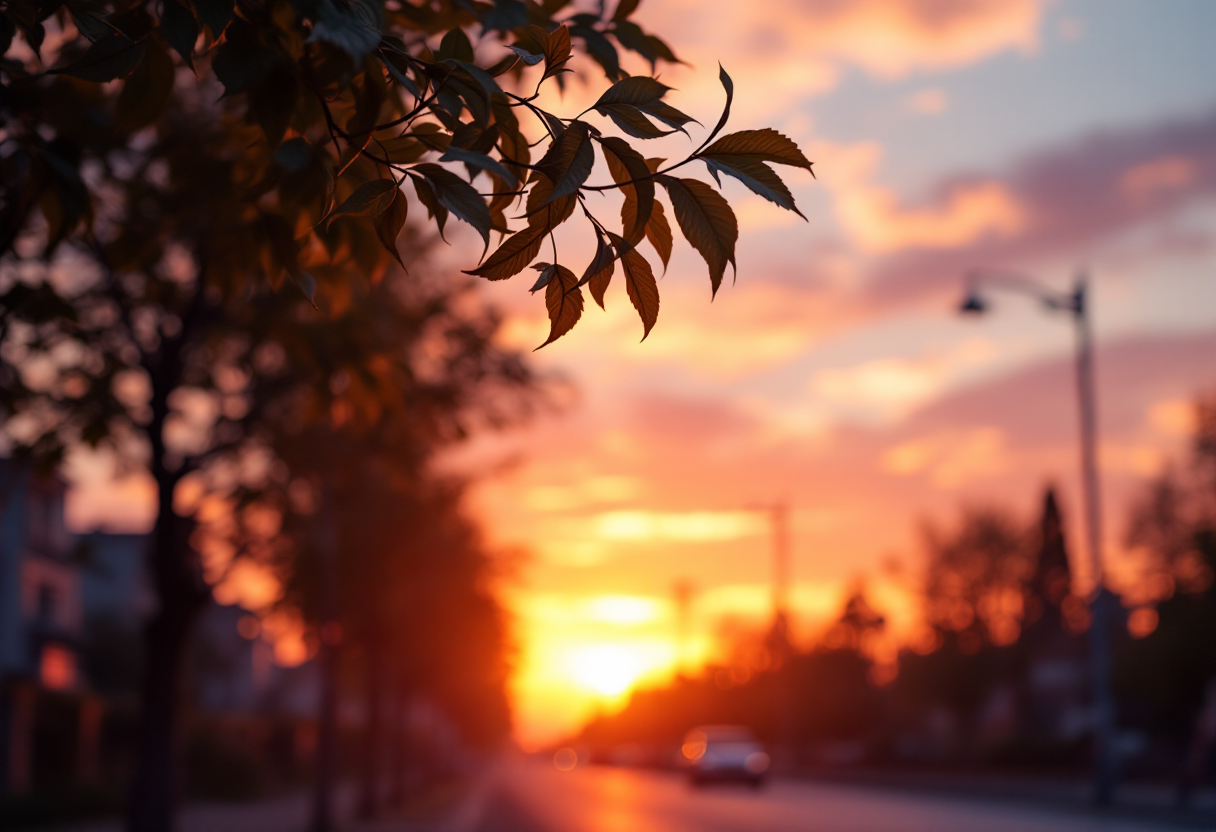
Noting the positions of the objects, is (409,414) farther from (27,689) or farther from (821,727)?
(821,727)

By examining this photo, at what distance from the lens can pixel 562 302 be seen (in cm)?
396

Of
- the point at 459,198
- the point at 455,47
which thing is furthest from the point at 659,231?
the point at 455,47

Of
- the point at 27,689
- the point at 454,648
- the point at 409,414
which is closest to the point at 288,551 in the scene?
the point at 27,689

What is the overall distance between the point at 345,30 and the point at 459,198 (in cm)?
58

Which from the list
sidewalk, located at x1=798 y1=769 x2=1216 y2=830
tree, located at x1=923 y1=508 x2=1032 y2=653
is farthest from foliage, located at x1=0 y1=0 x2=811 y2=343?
tree, located at x1=923 y1=508 x2=1032 y2=653

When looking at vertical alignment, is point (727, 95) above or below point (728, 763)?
above

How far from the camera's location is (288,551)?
24.3 m

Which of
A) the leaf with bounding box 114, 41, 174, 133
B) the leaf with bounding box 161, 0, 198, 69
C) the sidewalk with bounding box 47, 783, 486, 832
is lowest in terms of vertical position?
the sidewalk with bounding box 47, 783, 486, 832

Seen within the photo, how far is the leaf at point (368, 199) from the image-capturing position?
3.88 m

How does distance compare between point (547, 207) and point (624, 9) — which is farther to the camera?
point (624, 9)

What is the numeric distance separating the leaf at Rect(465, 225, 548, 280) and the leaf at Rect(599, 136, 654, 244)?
250 millimetres

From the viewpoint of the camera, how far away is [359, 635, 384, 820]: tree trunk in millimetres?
30312

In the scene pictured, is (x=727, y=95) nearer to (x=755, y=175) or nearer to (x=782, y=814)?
(x=755, y=175)

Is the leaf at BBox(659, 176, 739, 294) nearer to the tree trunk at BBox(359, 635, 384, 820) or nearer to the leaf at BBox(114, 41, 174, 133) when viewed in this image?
the leaf at BBox(114, 41, 174, 133)
